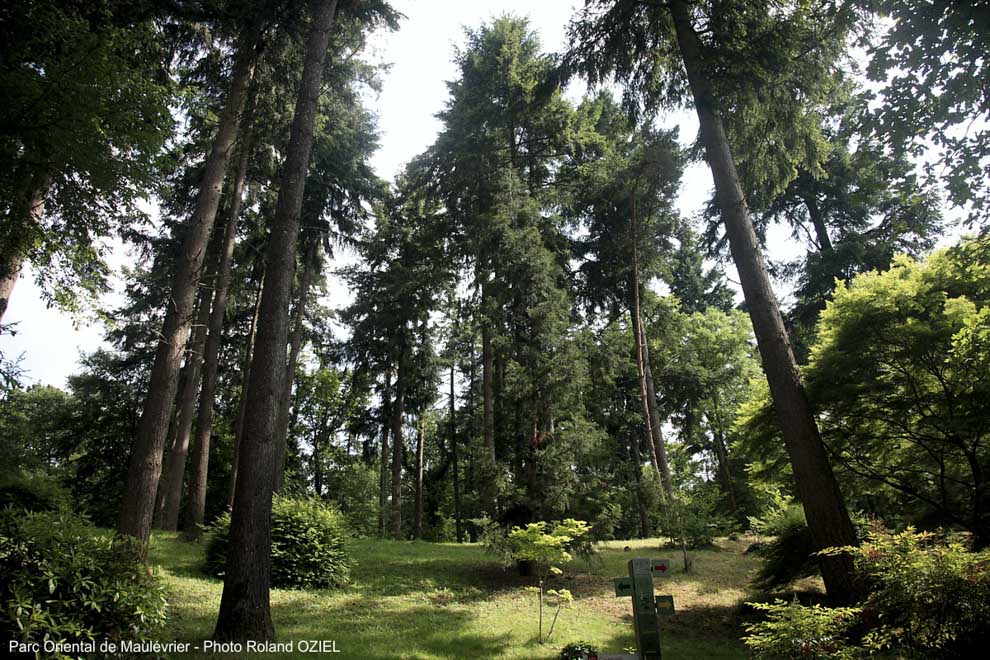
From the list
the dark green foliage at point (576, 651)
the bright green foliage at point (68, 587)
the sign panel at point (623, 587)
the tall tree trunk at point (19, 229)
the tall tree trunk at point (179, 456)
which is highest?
the tall tree trunk at point (19, 229)

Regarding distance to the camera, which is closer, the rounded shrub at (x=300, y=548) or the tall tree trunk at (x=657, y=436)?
the rounded shrub at (x=300, y=548)

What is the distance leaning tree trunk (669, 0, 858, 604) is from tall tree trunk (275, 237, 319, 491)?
11338mm

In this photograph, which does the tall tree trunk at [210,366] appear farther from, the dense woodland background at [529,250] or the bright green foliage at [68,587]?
the bright green foliage at [68,587]

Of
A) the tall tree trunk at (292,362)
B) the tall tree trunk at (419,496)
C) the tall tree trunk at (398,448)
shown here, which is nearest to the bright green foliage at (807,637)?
the tall tree trunk at (292,362)

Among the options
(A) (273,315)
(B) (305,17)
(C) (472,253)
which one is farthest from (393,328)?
(A) (273,315)

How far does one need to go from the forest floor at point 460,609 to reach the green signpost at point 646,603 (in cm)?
174

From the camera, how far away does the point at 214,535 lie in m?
9.91

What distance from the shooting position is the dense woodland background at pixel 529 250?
20.5 ft

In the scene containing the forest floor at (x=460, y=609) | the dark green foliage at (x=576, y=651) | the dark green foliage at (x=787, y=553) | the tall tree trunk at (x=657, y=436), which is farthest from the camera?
the tall tree trunk at (x=657, y=436)

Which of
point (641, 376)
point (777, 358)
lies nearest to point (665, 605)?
point (777, 358)

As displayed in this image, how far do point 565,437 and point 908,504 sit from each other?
241 inches

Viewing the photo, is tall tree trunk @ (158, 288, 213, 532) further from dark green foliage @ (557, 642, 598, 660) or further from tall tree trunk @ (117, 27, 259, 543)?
dark green foliage @ (557, 642, 598, 660)

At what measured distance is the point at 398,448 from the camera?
741 inches

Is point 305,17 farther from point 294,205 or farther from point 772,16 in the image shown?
point 772,16
